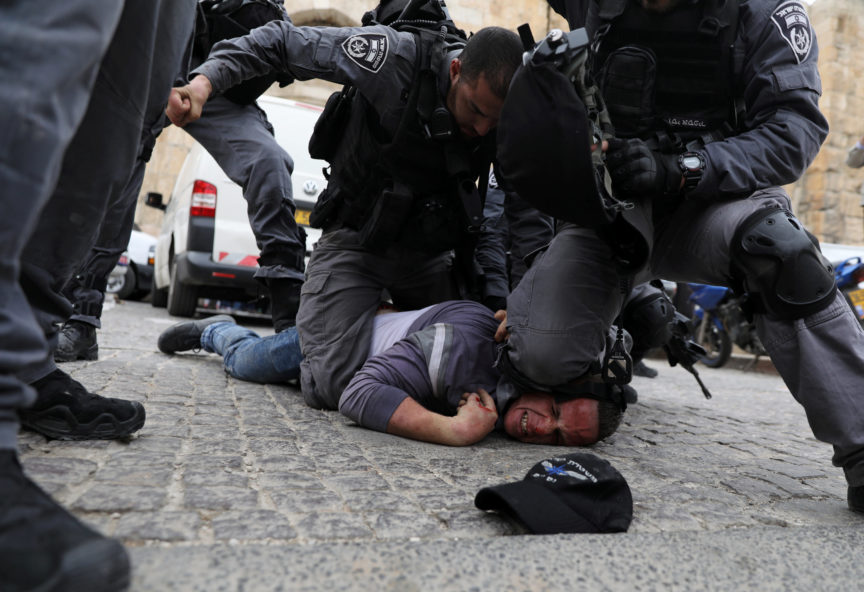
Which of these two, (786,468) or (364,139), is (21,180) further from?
(786,468)

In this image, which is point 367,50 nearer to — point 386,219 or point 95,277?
point 386,219

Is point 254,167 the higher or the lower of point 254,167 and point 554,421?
the higher

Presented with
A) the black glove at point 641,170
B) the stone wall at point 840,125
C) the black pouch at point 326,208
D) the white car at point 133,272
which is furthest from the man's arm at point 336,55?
the stone wall at point 840,125

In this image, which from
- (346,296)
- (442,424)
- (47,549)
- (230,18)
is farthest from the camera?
(230,18)

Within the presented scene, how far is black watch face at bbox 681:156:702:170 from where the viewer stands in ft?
6.15

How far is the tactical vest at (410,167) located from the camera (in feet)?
8.32

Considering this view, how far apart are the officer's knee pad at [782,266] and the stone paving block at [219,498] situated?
52.9 inches

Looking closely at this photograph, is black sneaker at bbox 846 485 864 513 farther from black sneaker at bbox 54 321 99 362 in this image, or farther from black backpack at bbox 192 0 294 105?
black sneaker at bbox 54 321 99 362

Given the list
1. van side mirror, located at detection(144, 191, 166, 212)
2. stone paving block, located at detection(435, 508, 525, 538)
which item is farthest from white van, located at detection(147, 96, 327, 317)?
stone paving block, located at detection(435, 508, 525, 538)

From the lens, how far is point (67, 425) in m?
1.62

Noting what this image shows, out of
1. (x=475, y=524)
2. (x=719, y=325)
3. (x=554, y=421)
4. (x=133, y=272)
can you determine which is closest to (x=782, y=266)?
(x=554, y=421)

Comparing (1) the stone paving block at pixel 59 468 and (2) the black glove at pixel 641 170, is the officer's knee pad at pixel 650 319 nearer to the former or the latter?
(2) the black glove at pixel 641 170

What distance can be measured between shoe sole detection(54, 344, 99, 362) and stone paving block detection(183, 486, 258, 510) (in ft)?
6.24

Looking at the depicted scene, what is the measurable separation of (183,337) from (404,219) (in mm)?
1727
